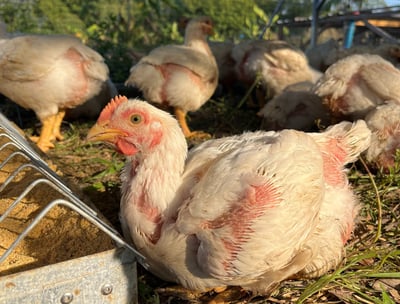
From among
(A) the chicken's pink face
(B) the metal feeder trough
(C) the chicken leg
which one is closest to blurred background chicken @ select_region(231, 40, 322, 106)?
(C) the chicken leg

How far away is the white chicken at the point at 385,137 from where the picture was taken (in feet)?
7.44

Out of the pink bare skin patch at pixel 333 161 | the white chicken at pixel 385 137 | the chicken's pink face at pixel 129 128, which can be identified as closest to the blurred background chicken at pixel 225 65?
the white chicken at pixel 385 137

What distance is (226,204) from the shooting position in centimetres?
119

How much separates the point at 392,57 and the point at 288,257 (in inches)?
132

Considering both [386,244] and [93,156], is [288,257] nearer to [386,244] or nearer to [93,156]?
[386,244]

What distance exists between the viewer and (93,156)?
282 cm

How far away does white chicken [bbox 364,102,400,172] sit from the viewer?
227 cm

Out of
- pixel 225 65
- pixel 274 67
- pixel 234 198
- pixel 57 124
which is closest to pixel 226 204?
pixel 234 198

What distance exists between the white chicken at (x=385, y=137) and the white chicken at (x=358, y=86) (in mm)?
192

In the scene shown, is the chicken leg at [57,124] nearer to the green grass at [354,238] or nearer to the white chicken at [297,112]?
the green grass at [354,238]

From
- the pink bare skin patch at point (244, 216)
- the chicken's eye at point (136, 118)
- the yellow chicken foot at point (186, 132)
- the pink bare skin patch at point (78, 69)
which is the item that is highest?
the chicken's eye at point (136, 118)

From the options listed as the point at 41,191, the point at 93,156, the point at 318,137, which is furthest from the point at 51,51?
the point at 318,137

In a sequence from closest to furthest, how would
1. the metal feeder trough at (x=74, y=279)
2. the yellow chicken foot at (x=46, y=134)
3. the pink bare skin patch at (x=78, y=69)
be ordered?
the metal feeder trough at (x=74, y=279), the pink bare skin patch at (x=78, y=69), the yellow chicken foot at (x=46, y=134)

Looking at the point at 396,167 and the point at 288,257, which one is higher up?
the point at 288,257
